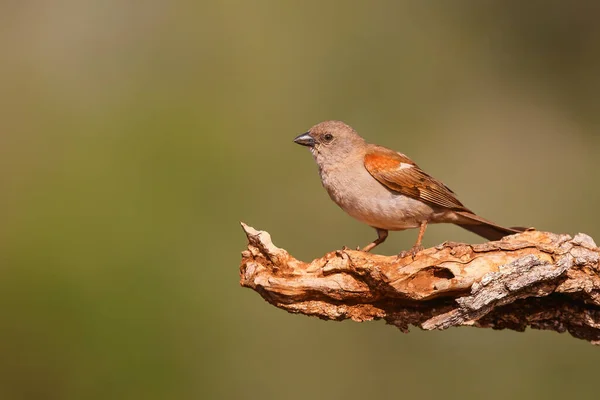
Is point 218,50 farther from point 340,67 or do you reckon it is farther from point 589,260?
point 589,260

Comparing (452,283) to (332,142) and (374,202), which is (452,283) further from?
(332,142)

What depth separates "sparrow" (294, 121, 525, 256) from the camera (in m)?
5.66

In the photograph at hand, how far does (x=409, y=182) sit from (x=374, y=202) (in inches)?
12.8

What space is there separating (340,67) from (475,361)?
4.73 m

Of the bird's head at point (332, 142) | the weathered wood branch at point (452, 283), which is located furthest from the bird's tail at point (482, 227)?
the bird's head at point (332, 142)

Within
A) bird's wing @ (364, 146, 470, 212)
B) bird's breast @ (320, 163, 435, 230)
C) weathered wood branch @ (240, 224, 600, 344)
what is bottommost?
weathered wood branch @ (240, 224, 600, 344)

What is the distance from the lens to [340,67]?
35.7ft

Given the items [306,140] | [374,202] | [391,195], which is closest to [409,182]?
[391,195]

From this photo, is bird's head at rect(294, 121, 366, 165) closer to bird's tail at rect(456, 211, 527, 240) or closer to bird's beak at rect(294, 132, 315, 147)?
bird's beak at rect(294, 132, 315, 147)

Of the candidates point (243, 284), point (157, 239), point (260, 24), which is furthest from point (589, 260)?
point (260, 24)

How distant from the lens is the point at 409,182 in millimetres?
5727

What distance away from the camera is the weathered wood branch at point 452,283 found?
444cm

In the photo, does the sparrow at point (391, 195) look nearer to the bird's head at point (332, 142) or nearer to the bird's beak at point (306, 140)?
the bird's head at point (332, 142)

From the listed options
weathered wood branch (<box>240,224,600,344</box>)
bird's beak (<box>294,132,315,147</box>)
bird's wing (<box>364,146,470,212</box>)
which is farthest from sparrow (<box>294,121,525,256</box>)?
weathered wood branch (<box>240,224,600,344</box>)
